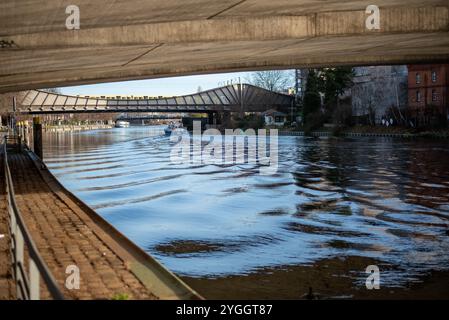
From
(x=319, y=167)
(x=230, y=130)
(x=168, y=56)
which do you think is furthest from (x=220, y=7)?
(x=230, y=130)

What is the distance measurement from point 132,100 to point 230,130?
24.0 metres

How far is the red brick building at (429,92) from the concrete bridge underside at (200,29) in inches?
2044

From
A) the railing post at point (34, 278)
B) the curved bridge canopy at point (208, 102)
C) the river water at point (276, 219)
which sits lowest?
the river water at point (276, 219)

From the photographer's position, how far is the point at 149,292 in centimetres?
731

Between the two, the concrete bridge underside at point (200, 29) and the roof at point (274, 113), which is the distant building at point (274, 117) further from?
the concrete bridge underside at point (200, 29)

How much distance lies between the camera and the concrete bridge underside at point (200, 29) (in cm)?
1438

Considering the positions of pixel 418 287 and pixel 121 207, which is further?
pixel 121 207

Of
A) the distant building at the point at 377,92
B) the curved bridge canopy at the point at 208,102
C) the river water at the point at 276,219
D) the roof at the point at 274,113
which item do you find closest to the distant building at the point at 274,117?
the roof at the point at 274,113

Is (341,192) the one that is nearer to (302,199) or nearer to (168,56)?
(302,199)

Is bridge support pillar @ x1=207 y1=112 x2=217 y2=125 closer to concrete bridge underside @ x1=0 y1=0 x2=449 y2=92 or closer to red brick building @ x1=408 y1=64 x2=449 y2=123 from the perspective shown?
red brick building @ x1=408 y1=64 x2=449 y2=123

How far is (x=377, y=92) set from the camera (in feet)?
299

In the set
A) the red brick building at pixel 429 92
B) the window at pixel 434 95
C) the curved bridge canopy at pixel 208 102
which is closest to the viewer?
the red brick building at pixel 429 92

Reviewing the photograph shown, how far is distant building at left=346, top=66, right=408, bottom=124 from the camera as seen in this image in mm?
86562

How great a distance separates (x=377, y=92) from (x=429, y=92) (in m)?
14.9
